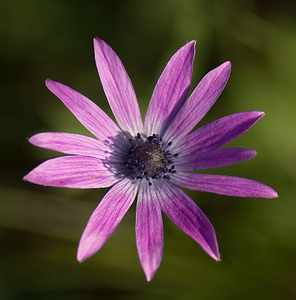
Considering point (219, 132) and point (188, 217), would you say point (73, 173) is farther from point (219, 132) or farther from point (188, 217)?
point (219, 132)

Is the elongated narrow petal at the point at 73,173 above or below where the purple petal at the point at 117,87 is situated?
below

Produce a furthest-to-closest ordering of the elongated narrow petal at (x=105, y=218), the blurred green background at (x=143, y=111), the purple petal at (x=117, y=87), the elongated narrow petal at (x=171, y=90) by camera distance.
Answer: the blurred green background at (x=143, y=111) < the elongated narrow petal at (x=171, y=90) < the purple petal at (x=117, y=87) < the elongated narrow petal at (x=105, y=218)

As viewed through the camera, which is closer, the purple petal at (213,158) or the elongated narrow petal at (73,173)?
the elongated narrow petal at (73,173)

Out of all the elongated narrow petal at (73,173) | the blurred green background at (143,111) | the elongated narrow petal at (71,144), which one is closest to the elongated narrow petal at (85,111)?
the elongated narrow petal at (71,144)

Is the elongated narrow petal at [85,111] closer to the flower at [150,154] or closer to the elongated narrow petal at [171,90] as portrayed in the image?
the flower at [150,154]

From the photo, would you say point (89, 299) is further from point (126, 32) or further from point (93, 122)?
point (126, 32)
